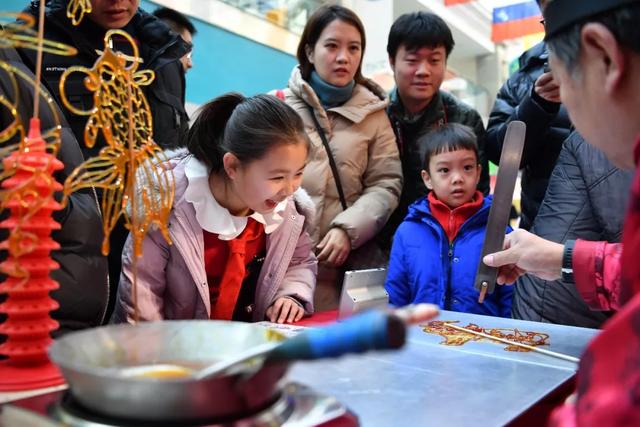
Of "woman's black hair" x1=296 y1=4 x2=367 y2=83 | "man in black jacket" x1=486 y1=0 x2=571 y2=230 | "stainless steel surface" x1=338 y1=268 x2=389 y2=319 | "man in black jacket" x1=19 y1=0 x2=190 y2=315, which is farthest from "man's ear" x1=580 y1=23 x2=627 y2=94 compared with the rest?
"woman's black hair" x1=296 y1=4 x2=367 y2=83

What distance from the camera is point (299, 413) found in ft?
1.79

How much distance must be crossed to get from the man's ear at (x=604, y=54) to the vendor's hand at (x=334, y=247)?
3.97ft

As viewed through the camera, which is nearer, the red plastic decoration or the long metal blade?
the red plastic decoration

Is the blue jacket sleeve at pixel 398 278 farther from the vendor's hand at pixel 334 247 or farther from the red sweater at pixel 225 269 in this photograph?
the red sweater at pixel 225 269

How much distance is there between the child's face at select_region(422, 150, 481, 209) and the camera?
186cm

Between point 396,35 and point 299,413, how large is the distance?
5.88ft

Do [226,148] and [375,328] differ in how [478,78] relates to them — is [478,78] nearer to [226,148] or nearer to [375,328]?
[226,148]

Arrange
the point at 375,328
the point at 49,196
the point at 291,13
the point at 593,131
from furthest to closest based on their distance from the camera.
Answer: the point at 291,13, the point at 49,196, the point at 593,131, the point at 375,328

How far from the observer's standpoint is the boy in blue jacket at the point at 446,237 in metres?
1.71

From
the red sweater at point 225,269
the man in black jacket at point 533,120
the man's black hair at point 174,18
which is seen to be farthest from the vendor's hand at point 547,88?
the man's black hair at point 174,18

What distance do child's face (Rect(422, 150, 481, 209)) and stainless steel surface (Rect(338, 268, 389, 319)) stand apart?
61 cm

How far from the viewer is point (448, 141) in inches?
74.4

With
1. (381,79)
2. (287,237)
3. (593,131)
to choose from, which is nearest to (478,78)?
(381,79)

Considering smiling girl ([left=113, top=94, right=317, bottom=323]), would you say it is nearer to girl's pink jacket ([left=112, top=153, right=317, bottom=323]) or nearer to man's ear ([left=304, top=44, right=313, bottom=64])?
girl's pink jacket ([left=112, top=153, right=317, bottom=323])
